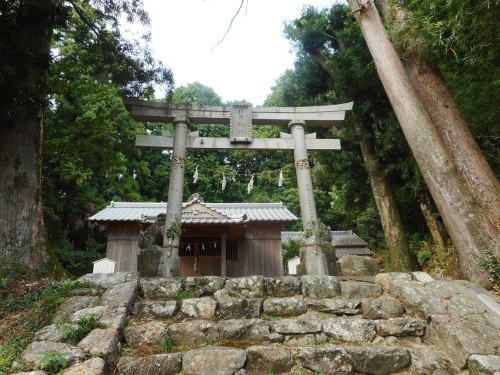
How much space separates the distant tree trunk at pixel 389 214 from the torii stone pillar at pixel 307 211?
3.26 m

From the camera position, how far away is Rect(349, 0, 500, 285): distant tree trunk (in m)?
4.00

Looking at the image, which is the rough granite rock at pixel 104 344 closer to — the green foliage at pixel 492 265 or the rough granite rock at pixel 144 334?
the rough granite rock at pixel 144 334

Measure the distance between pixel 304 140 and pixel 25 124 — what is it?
195 inches

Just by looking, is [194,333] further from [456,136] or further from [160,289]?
[456,136]

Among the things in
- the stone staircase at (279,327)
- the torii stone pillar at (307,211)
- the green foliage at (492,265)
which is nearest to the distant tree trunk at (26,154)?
the stone staircase at (279,327)

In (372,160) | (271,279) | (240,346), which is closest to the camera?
(240,346)

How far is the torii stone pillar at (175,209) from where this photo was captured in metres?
5.37

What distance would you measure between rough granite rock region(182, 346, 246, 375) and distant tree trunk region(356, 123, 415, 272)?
615 cm

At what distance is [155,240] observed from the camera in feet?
19.5

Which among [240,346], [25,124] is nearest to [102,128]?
[25,124]

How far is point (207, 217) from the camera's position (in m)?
11.1

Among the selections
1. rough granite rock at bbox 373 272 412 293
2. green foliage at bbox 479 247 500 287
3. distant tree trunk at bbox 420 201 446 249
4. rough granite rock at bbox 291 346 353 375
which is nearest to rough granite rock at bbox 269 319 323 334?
rough granite rock at bbox 291 346 353 375

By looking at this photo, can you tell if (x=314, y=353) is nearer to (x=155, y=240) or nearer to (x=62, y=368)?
(x=62, y=368)

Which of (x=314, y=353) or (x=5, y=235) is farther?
A: (x=5, y=235)
